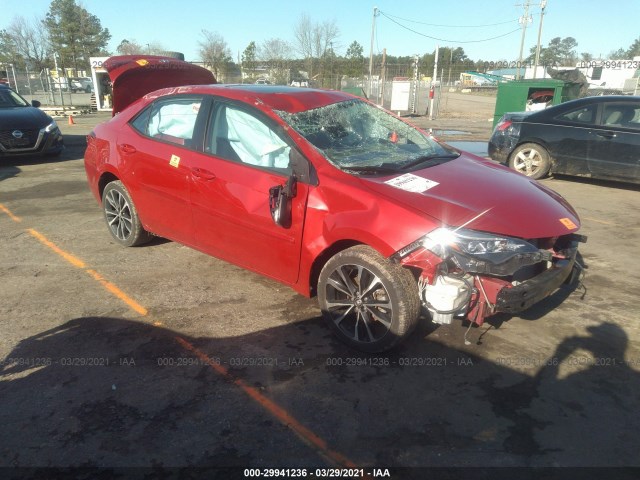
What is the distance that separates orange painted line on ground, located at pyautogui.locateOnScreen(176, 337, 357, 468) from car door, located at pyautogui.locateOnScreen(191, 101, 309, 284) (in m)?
0.83

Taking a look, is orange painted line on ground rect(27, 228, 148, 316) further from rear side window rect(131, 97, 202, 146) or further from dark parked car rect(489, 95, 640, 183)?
dark parked car rect(489, 95, 640, 183)

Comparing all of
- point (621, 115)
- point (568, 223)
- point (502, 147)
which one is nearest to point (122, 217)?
point (568, 223)

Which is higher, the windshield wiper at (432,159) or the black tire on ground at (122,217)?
the windshield wiper at (432,159)

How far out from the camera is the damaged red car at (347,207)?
289 centimetres

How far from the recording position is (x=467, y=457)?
2334mm

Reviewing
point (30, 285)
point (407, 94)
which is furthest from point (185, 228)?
point (407, 94)

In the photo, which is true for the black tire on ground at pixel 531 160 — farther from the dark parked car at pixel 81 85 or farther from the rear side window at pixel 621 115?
→ the dark parked car at pixel 81 85

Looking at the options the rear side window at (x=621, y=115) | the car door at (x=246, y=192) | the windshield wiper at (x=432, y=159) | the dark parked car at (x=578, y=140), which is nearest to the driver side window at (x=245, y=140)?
the car door at (x=246, y=192)

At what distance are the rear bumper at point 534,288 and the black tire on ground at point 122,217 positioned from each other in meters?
3.49

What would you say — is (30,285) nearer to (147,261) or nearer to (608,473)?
(147,261)

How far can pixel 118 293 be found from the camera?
13.3 ft

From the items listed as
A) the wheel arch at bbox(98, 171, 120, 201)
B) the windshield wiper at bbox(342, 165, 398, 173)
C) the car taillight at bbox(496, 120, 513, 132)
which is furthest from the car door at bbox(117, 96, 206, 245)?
the car taillight at bbox(496, 120, 513, 132)

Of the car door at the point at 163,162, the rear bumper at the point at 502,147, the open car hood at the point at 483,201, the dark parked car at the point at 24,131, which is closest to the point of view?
the open car hood at the point at 483,201

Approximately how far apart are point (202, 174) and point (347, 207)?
1.37 m
